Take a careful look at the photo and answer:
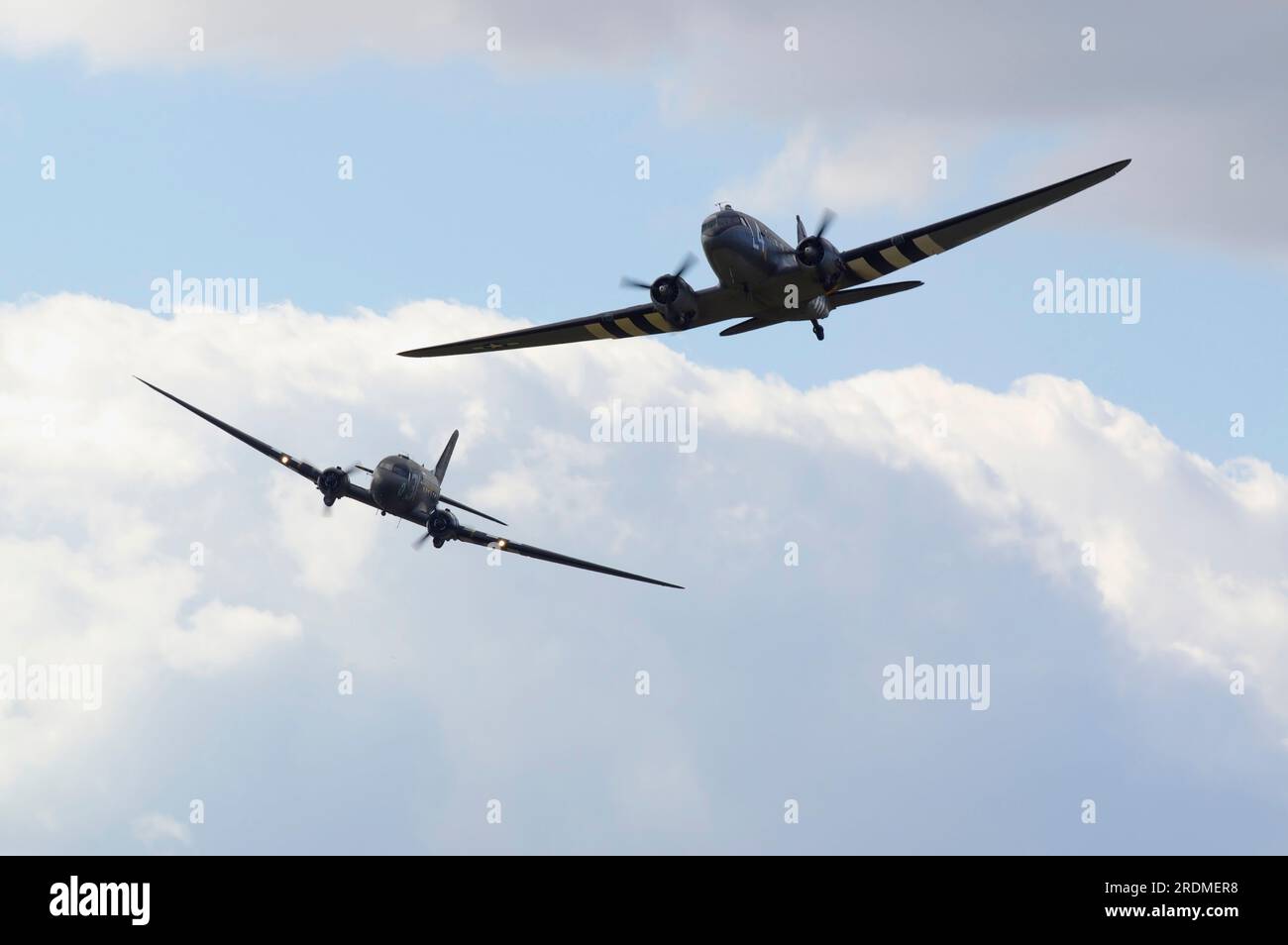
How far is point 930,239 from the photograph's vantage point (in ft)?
207

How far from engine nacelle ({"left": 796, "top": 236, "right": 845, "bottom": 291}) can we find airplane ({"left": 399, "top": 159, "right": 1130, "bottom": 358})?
0.04 m

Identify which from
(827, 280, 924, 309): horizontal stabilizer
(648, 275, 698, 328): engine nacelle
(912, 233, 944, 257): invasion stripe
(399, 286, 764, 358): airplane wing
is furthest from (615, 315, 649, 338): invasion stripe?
(912, 233, 944, 257): invasion stripe

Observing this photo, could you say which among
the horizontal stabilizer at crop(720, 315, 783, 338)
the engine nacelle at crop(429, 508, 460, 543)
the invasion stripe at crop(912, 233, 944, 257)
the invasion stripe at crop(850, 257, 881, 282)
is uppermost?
the invasion stripe at crop(912, 233, 944, 257)

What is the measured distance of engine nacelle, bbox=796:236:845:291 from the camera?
61938 millimetres

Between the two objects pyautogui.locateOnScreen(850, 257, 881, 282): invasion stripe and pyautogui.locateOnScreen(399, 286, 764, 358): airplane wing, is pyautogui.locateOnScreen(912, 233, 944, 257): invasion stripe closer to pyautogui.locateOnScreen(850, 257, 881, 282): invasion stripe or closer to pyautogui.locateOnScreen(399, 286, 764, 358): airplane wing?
pyautogui.locateOnScreen(850, 257, 881, 282): invasion stripe

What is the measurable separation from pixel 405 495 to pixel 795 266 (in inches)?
891

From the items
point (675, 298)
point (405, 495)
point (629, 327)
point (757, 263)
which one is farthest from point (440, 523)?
point (757, 263)

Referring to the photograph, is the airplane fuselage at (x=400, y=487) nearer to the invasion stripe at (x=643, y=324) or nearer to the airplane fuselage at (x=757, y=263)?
the invasion stripe at (x=643, y=324)

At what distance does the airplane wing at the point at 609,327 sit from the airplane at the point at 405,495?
212 inches
